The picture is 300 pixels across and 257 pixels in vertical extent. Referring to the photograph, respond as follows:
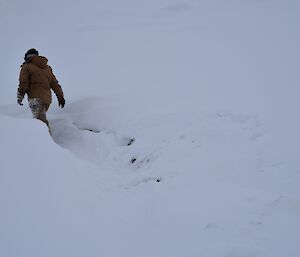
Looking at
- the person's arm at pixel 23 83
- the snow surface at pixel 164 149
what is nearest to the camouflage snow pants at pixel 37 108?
the person's arm at pixel 23 83

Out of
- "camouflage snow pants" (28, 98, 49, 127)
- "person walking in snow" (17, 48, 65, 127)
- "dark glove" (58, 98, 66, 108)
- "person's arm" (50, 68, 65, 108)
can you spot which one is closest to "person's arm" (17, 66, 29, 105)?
"person walking in snow" (17, 48, 65, 127)

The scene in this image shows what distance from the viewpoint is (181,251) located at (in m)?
2.99

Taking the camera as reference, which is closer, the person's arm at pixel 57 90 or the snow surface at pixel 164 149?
the snow surface at pixel 164 149

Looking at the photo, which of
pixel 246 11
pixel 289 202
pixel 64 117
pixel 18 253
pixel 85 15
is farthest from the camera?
pixel 85 15

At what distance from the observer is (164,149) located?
4.97m

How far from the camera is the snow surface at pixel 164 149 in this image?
304cm

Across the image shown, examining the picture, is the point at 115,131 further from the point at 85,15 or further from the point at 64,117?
the point at 85,15

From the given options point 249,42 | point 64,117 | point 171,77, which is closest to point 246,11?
point 249,42

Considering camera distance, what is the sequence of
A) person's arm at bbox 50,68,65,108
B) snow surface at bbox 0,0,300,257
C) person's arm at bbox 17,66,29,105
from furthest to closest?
person's arm at bbox 50,68,65,108 → person's arm at bbox 17,66,29,105 → snow surface at bbox 0,0,300,257

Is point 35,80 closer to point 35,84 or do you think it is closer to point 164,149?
point 35,84

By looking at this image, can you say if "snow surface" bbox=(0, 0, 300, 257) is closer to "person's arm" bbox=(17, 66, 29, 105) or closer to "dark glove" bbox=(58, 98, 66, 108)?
"dark glove" bbox=(58, 98, 66, 108)

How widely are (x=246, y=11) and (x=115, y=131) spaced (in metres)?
7.27

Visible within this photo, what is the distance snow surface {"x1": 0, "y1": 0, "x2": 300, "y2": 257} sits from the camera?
304 centimetres

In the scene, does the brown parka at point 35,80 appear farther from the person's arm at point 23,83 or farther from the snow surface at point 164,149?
the snow surface at point 164,149
